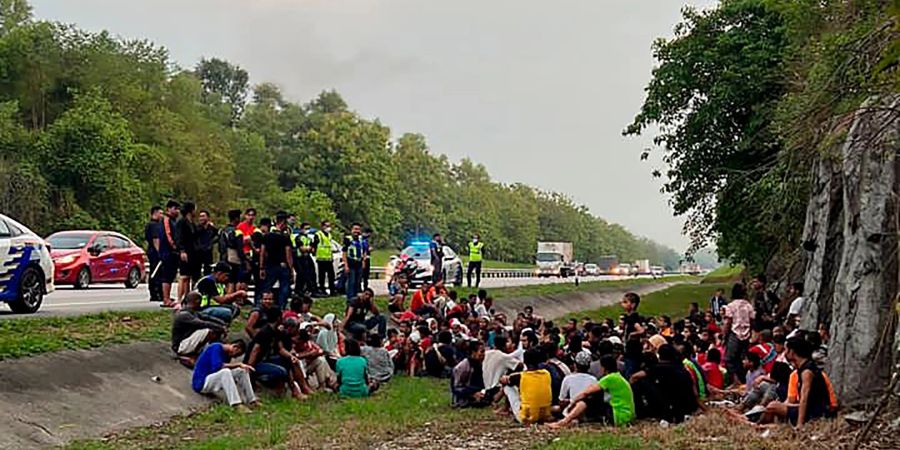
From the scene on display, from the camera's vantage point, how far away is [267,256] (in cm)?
1884

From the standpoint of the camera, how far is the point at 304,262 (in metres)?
22.7

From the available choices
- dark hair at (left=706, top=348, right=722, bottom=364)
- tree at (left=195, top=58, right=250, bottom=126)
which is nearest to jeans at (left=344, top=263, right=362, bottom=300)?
dark hair at (left=706, top=348, right=722, bottom=364)

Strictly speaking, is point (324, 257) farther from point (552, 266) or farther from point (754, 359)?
point (552, 266)

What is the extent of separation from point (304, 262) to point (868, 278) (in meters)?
12.5

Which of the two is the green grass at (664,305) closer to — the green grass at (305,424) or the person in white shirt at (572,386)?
the green grass at (305,424)

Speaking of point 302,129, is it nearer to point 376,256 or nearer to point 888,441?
point 376,256

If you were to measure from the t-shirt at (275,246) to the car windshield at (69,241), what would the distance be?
29.7ft

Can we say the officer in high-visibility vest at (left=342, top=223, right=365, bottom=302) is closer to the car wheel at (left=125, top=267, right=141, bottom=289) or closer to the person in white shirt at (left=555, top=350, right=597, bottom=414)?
the car wheel at (left=125, top=267, right=141, bottom=289)

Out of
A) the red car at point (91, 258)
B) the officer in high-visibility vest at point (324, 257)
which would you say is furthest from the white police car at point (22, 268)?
the red car at point (91, 258)

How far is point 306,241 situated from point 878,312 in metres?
12.4

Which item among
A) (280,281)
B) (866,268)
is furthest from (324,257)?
(866,268)

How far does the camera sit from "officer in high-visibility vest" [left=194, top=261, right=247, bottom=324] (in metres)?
16.1

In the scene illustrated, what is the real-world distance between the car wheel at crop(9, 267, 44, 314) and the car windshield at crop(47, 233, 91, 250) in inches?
350

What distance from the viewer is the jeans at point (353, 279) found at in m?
23.2
